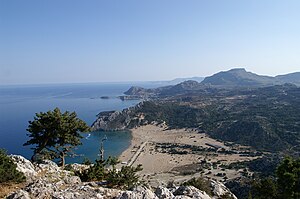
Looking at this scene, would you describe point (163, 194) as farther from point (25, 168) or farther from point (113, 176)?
point (25, 168)

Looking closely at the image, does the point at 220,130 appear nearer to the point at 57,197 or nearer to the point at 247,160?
the point at 247,160

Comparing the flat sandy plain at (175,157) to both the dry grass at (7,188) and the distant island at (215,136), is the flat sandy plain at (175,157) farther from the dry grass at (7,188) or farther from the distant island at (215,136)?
the dry grass at (7,188)

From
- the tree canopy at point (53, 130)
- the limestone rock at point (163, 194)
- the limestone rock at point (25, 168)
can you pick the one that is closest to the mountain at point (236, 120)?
the tree canopy at point (53, 130)

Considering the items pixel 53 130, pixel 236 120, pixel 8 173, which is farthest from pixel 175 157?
pixel 8 173

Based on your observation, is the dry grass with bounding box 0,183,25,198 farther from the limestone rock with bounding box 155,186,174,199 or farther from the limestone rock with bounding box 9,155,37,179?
the limestone rock with bounding box 155,186,174,199

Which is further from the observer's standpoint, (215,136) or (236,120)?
Answer: (236,120)

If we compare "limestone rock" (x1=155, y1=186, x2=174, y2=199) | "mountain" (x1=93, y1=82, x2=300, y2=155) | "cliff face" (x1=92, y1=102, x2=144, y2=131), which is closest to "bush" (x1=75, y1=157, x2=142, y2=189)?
"limestone rock" (x1=155, y1=186, x2=174, y2=199)
